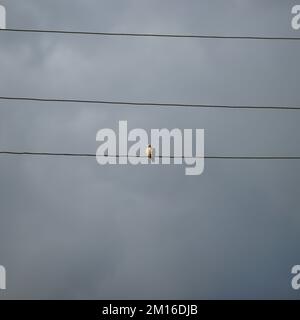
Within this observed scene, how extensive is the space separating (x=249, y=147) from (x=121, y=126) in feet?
12.1

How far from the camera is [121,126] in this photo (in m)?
13.9

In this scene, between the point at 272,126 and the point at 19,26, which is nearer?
the point at 19,26

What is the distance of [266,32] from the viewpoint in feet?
44.6
